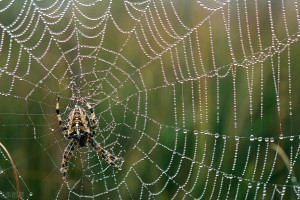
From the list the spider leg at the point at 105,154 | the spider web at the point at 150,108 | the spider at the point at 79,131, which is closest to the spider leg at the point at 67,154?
the spider at the point at 79,131

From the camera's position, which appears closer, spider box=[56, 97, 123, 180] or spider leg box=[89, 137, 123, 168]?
spider box=[56, 97, 123, 180]

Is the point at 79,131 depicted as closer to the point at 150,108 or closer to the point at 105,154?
the point at 105,154

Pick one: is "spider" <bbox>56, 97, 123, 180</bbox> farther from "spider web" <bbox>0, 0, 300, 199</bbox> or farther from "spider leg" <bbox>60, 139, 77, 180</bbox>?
"spider web" <bbox>0, 0, 300, 199</bbox>

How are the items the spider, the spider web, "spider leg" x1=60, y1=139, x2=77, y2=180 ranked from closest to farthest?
the spider
"spider leg" x1=60, y1=139, x2=77, y2=180
the spider web

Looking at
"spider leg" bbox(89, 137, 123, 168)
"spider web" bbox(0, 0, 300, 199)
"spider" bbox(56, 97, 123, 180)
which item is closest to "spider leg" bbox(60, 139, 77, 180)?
"spider" bbox(56, 97, 123, 180)

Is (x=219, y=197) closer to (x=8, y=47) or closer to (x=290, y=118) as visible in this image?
(x=290, y=118)

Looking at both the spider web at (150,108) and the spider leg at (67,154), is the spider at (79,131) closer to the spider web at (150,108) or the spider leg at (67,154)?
the spider leg at (67,154)

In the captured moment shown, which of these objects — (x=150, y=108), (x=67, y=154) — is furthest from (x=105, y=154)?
(x=150, y=108)
